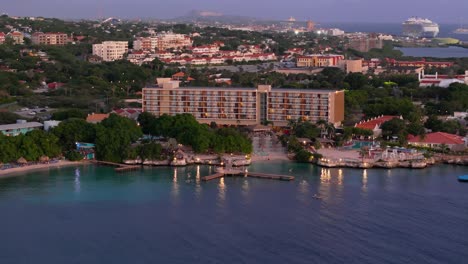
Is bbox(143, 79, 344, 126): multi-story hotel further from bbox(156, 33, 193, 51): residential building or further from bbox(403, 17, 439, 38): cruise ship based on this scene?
bbox(403, 17, 439, 38): cruise ship

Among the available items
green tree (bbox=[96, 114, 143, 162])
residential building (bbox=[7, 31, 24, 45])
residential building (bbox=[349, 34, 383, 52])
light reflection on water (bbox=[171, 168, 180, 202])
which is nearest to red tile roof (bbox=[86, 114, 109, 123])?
green tree (bbox=[96, 114, 143, 162])

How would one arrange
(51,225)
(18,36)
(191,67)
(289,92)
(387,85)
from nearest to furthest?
1. (51,225)
2. (289,92)
3. (387,85)
4. (191,67)
5. (18,36)

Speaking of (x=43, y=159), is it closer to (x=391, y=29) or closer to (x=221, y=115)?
(x=221, y=115)

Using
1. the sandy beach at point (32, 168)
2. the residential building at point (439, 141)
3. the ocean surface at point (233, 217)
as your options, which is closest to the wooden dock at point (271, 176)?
the ocean surface at point (233, 217)

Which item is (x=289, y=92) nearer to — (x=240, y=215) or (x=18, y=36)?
(x=240, y=215)

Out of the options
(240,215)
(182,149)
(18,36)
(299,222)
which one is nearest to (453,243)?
(299,222)

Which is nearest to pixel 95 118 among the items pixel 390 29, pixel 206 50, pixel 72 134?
pixel 72 134

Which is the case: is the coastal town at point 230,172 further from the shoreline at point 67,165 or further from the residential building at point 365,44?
the residential building at point 365,44
